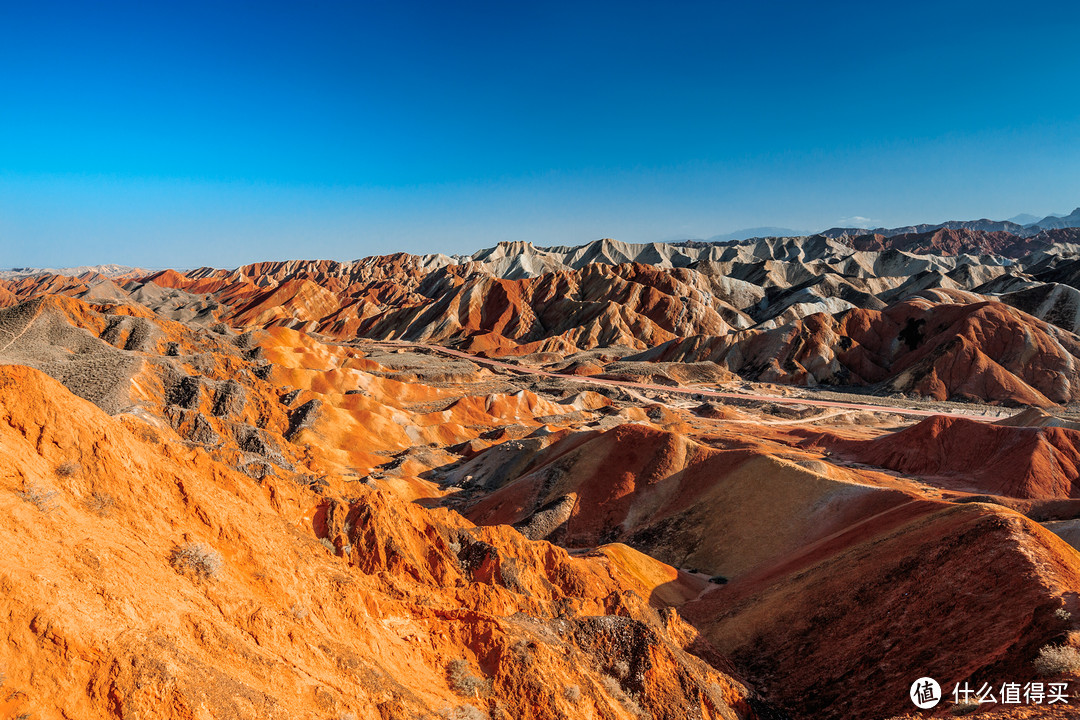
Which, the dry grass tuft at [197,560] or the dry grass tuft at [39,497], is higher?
the dry grass tuft at [39,497]

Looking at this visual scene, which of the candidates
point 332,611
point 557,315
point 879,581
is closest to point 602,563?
point 879,581

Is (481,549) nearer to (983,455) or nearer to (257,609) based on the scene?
(257,609)

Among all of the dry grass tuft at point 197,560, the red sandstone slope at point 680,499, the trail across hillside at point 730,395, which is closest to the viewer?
the dry grass tuft at point 197,560

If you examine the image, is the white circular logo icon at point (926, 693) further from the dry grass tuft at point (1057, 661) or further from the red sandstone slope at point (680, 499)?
the red sandstone slope at point (680, 499)

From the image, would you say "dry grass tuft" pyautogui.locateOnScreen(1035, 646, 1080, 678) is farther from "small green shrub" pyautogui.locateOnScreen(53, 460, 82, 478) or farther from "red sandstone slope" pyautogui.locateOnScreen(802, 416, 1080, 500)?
"red sandstone slope" pyautogui.locateOnScreen(802, 416, 1080, 500)

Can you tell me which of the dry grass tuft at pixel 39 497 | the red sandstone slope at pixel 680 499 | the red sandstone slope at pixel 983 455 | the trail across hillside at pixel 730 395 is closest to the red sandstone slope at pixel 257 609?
the dry grass tuft at pixel 39 497

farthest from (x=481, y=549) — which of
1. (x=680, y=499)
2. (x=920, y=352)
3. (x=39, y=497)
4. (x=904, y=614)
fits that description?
(x=920, y=352)
